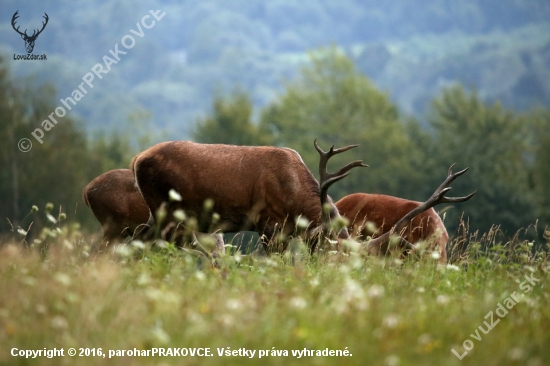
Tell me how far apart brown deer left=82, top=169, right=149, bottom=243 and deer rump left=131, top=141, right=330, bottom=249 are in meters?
1.98

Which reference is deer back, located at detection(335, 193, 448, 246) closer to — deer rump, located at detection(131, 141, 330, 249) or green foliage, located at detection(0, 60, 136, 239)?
deer rump, located at detection(131, 141, 330, 249)

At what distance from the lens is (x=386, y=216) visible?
32.9ft

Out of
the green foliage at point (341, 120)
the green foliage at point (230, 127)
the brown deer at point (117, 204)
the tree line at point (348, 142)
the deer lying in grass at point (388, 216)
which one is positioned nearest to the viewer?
the deer lying in grass at point (388, 216)

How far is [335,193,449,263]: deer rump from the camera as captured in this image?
9.71 m

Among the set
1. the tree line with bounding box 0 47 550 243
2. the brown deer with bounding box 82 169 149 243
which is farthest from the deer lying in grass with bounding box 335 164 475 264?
the tree line with bounding box 0 47 550 243

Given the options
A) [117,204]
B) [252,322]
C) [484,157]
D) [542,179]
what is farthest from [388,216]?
[542,179]

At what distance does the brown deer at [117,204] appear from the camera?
1057 centimetres

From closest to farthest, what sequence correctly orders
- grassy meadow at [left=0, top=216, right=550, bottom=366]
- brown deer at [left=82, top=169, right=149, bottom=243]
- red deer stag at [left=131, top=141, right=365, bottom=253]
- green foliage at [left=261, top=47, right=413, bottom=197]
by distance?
grassy meadow at [left=0, top=216, right=550, bottom=366], red deer stag at [left=131, top=141, right=365, bottom=253], brown deer at [left=82, top=169, right=149, bottom=243], green foliage at [left=261, top=47, right=413, bottom=197]

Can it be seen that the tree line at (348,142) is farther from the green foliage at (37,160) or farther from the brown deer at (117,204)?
the brown deer at (117,204)

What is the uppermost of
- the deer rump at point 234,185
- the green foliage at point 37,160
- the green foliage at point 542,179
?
the deer rump at point 234,185

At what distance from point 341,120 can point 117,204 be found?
4120 centimetres

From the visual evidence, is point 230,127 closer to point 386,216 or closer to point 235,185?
point 386,216

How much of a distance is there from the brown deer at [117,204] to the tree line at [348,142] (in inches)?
723

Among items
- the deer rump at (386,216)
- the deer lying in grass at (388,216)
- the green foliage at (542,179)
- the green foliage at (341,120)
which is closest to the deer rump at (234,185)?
the deer lying in grass at (388,216)
